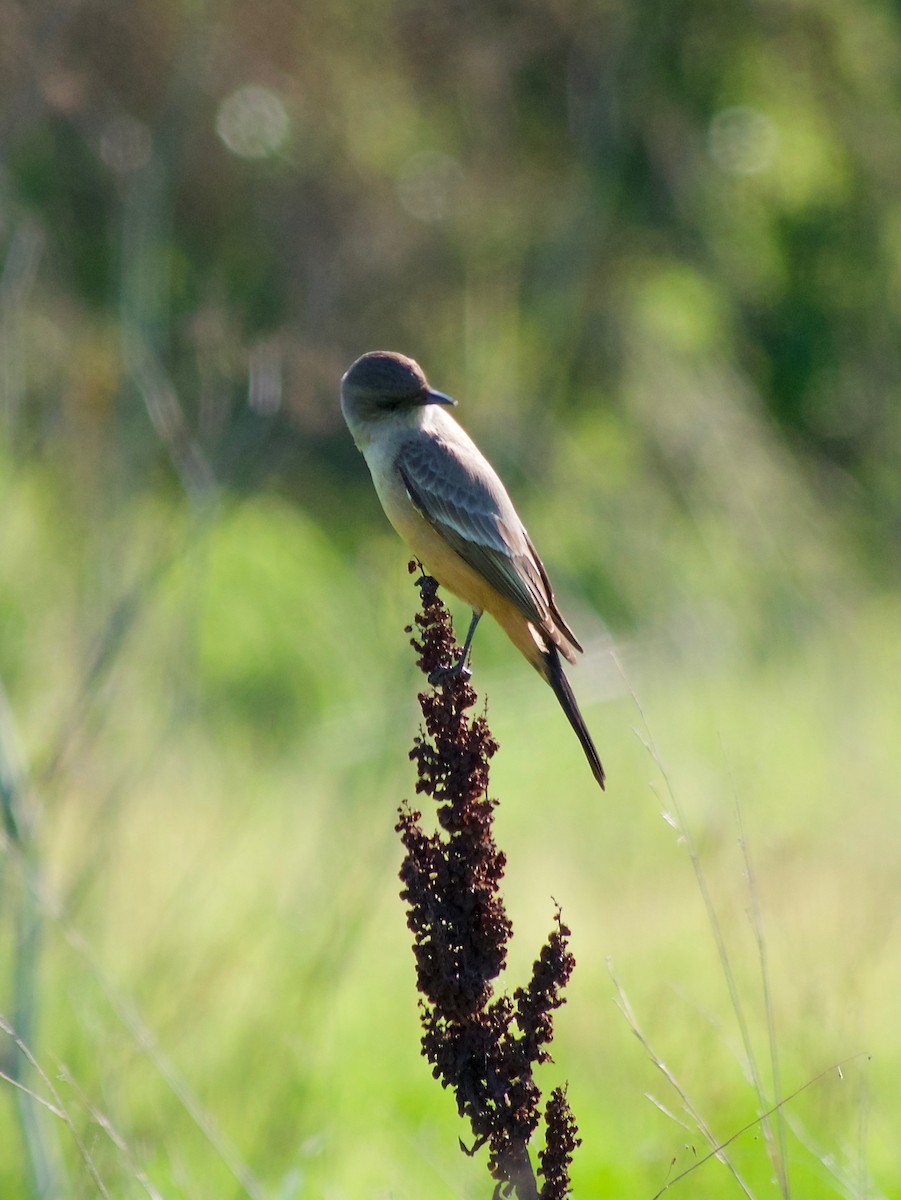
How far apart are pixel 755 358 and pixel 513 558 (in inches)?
583

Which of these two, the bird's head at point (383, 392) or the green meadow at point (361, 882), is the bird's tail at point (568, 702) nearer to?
the green meadow at point (361, 882)

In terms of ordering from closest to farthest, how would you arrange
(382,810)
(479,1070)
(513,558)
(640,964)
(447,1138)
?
(479,1070) → (513,558) → (382,810) → (447,1138) → (640,964)

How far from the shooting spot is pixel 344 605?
36.9 ft

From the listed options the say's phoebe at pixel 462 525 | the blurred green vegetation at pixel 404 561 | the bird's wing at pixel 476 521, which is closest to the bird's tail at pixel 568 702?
the say's phoebe at pixel 462 525

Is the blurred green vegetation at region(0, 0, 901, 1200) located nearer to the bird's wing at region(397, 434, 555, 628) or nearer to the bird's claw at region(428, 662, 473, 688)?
the bird's wing at region(397, 434, 555, 628)

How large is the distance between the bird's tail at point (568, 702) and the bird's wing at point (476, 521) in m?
0.11

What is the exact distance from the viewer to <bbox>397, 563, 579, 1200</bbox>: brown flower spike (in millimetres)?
2715

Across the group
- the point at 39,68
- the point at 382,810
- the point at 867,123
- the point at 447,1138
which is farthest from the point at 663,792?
the point at 867,123

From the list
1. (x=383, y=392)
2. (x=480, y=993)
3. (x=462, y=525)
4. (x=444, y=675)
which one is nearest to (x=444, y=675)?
(x=444, y=675)

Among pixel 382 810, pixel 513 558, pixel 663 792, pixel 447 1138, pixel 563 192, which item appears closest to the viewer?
pixel 513 558

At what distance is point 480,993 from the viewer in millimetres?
2791

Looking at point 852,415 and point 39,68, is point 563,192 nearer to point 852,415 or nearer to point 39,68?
point 852,415

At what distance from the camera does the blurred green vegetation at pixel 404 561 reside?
15.9 feet

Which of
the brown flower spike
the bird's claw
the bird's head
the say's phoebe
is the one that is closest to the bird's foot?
the bird's claw
